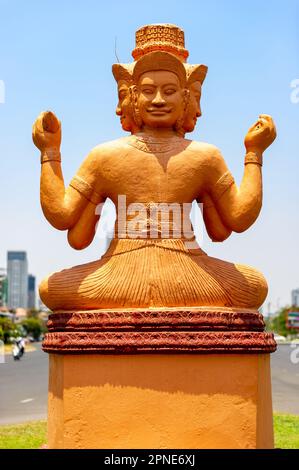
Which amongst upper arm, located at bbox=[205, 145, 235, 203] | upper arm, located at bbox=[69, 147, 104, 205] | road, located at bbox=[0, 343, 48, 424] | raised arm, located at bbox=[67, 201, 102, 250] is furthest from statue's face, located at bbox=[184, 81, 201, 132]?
road, located at bbox=[0, 343, 48, 424]

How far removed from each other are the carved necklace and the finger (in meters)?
0.53

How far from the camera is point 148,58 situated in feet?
16.8

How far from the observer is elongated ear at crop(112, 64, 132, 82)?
17.5 ft

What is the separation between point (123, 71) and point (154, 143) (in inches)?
23.5

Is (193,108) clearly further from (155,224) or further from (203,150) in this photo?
(155,224)

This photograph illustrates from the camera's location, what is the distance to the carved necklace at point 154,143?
5.15 metres

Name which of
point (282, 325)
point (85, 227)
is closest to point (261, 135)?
point (85, 227)

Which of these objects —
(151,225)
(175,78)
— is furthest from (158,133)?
(151,225)

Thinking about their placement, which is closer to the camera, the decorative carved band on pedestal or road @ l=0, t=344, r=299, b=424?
the decorative carved band on pedestal

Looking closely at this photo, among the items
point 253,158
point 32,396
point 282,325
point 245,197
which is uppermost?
point 253,158

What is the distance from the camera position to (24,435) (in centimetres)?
808

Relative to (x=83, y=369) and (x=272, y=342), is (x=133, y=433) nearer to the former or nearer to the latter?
(x=83, y=369)

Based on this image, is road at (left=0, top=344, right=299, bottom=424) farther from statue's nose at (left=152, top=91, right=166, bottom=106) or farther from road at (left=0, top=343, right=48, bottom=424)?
statue's nose at (left=152, top=91, right=166, bottom=106)

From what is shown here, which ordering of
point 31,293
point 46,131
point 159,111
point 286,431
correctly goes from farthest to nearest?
point 31,293
point 286,431
point 159,111
point 46,131
